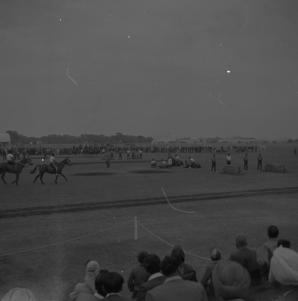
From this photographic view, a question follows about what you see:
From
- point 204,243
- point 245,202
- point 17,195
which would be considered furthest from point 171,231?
point 17,195

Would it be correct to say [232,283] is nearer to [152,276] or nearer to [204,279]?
[152,276]

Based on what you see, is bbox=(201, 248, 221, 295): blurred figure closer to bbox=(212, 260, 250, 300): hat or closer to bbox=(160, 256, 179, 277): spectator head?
bbox=(212, 260, 250, 300): hat

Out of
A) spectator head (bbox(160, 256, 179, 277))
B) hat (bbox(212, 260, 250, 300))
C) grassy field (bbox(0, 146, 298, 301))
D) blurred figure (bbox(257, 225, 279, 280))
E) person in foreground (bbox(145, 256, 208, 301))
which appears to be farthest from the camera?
grassy field (bbox(0, 146, 298, 301))

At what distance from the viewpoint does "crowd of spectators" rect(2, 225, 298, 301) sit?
4371mm

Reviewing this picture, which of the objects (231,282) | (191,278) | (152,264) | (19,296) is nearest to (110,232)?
(191,278)

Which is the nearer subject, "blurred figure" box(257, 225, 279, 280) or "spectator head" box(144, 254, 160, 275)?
"spectator head" box(144, 254, 160, 275)

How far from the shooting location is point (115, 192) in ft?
75.9

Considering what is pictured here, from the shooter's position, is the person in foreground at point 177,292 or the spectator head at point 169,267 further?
the spectator head at point 169,267

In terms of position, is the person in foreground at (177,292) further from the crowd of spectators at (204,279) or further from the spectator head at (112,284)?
the spectator head at (112,284)

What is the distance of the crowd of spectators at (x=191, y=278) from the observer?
4.37 m

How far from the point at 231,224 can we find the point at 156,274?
918cm

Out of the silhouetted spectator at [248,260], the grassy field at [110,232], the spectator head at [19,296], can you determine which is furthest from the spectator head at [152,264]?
the grassy field at [110,232]

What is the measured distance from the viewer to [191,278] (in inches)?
250

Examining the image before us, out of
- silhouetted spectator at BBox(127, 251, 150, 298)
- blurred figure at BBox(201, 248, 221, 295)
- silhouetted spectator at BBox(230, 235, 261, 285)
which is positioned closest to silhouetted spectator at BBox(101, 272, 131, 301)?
silhouetted spectator at BBox(127, 251, 150, 298)
